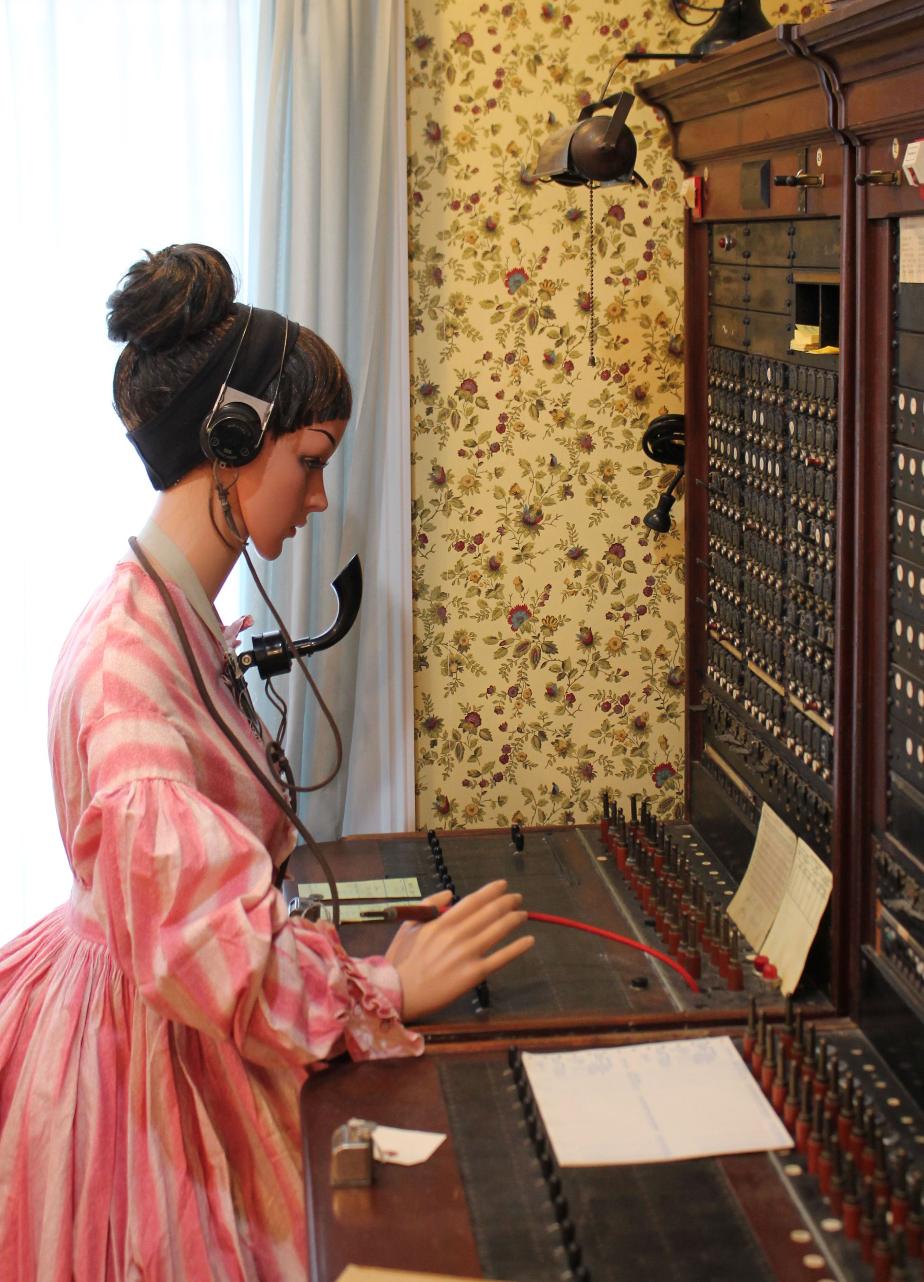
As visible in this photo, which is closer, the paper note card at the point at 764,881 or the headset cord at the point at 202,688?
the headset cord at the point at 202,688

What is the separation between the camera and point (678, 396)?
8.82ft

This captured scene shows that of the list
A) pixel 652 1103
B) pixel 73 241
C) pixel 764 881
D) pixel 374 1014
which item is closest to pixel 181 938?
pixel 374 1014

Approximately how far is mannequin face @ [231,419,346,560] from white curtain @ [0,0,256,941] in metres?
0.99

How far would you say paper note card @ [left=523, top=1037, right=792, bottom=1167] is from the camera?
140cm

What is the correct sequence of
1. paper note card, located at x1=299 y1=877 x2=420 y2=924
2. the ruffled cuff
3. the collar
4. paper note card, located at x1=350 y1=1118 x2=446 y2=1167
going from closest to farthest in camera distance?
paper note card, located at x1=350 y1=1118 x2=446 y2=1167 → the ruffled cuff → the collar → paper note card, located at x1=299 y1=877 x2=420 y2=924

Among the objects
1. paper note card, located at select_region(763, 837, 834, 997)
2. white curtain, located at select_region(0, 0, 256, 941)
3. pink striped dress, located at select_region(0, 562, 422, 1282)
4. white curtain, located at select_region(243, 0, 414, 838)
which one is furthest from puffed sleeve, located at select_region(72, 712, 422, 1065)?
white curtain, located at select_region(0, 0, 256, 941)

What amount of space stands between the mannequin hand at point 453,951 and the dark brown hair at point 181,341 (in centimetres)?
56

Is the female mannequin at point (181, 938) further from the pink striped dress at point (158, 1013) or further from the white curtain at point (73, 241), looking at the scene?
the white curtain at point (73, 241)

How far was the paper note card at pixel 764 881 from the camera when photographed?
1.86 m

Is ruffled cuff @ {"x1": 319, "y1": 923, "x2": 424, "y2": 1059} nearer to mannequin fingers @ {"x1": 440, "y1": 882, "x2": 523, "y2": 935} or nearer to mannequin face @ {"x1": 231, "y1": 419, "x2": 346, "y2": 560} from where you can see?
mannequin fingers @ {"x1": 440, "y1": 882, "x2": 523, "y2": 935}

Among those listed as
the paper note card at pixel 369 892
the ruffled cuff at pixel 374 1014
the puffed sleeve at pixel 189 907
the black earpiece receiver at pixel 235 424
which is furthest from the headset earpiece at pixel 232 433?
the paper note card at pixel 369 892

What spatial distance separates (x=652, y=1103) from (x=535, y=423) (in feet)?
4.74

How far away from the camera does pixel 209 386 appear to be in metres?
1.64

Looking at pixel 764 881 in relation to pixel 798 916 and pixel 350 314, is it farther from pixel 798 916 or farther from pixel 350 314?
pixel 350 314
